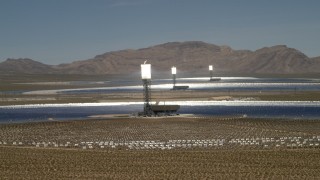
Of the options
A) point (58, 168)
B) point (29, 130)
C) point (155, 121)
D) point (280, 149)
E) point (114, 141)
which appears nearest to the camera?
point (58, 168)

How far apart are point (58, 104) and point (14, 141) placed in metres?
53.9

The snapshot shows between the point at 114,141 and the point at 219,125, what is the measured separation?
563 inches

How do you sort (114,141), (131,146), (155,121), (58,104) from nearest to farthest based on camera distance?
1. (131,146)
2. (114,141)
3. (155,121)
4. (58,104)

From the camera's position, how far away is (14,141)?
44469mm

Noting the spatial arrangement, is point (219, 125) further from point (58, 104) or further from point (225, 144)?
point (58, 104)

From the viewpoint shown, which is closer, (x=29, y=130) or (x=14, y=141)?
(x=14, y=141)

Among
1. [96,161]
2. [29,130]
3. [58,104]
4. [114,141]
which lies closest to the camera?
[96,161]

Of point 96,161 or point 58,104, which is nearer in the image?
point 96,161

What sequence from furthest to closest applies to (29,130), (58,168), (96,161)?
(29,130)
(96,161)
(58,168)

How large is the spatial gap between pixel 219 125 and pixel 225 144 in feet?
A: 48.3

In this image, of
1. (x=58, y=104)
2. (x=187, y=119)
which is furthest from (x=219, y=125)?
(x=58, y=104)

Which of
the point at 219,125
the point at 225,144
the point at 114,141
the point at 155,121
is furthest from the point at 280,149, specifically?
the point at 155,121

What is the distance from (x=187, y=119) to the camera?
61.6 m

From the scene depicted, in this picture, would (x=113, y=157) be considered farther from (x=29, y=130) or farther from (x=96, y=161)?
(x=29, y=130)
